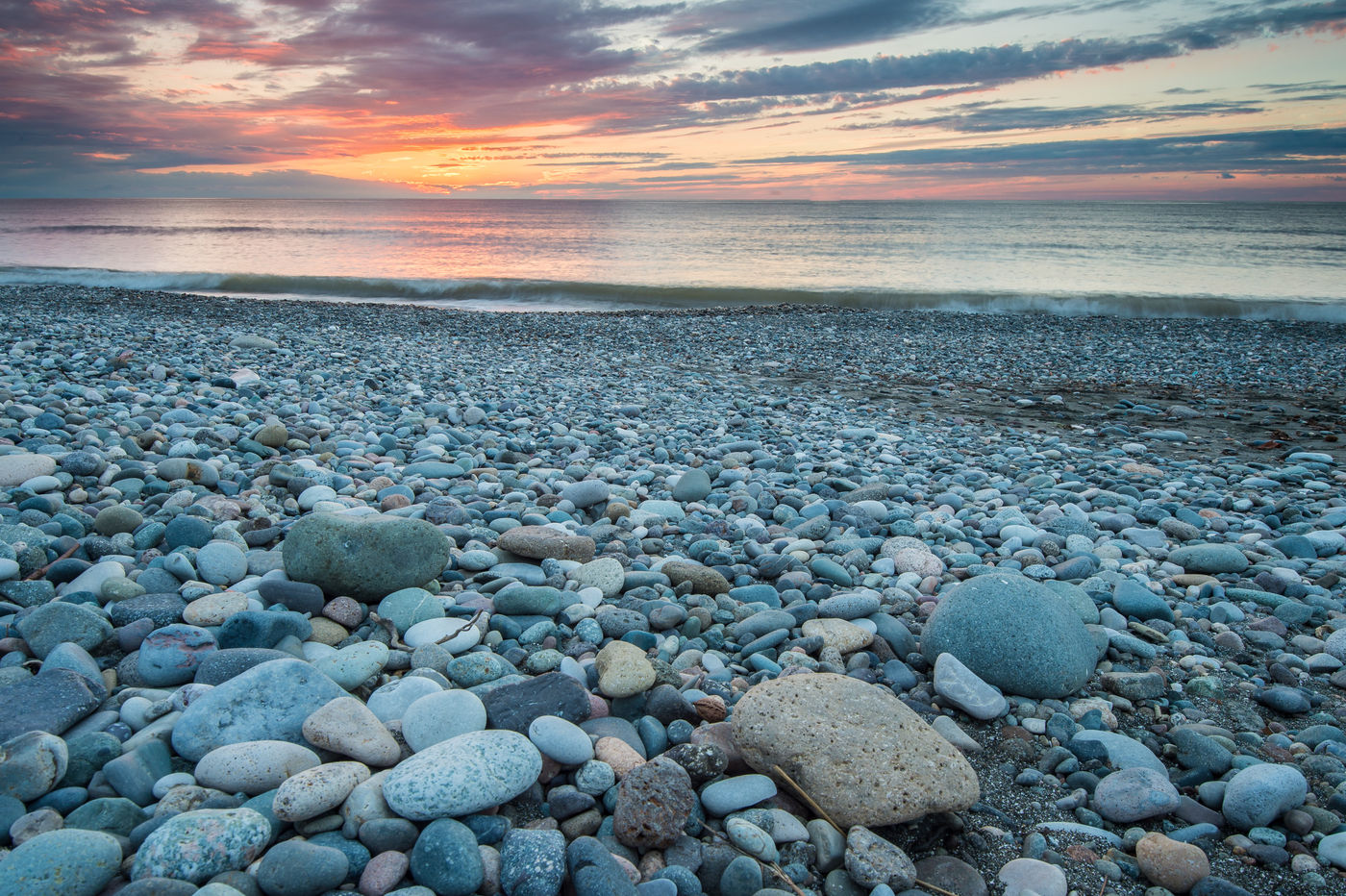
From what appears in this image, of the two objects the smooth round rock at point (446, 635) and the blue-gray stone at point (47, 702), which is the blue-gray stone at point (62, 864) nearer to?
the blue-gray stone at point (47, 702)

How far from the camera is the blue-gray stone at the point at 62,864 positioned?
141 cm

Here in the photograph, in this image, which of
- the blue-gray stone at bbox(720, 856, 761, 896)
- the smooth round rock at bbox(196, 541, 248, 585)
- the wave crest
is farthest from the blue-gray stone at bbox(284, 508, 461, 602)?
the wave crest

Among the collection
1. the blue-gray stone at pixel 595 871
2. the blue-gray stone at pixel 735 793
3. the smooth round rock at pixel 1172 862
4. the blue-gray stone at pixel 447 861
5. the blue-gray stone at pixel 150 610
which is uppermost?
the blue-gray stone at pixel 150 610

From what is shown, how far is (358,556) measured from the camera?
110 inches

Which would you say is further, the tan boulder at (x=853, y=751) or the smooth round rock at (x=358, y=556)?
the smooth round rock at (x=358, y=556)

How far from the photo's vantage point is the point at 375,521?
2.90m

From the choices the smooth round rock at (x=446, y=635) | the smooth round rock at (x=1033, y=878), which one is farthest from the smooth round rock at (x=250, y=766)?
the smooth round rock at (x=1033, y=878)

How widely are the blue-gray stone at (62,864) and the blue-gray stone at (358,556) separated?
1.29 metres

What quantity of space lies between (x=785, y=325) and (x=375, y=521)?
36.4ft

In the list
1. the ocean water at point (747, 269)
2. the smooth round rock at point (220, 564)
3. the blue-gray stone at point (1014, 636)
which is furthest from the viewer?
the ocean water at point (747, 269)

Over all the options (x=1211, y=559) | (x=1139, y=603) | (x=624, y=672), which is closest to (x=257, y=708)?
(x=624, y=672)

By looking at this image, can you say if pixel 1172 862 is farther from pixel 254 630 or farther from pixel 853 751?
pixel 254 630

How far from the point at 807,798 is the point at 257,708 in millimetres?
1503

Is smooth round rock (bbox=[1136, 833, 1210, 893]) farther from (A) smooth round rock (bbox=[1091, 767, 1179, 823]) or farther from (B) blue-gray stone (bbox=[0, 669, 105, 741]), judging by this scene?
(B) blue-gray stone (bbox=[0, 669, 105, 741])
